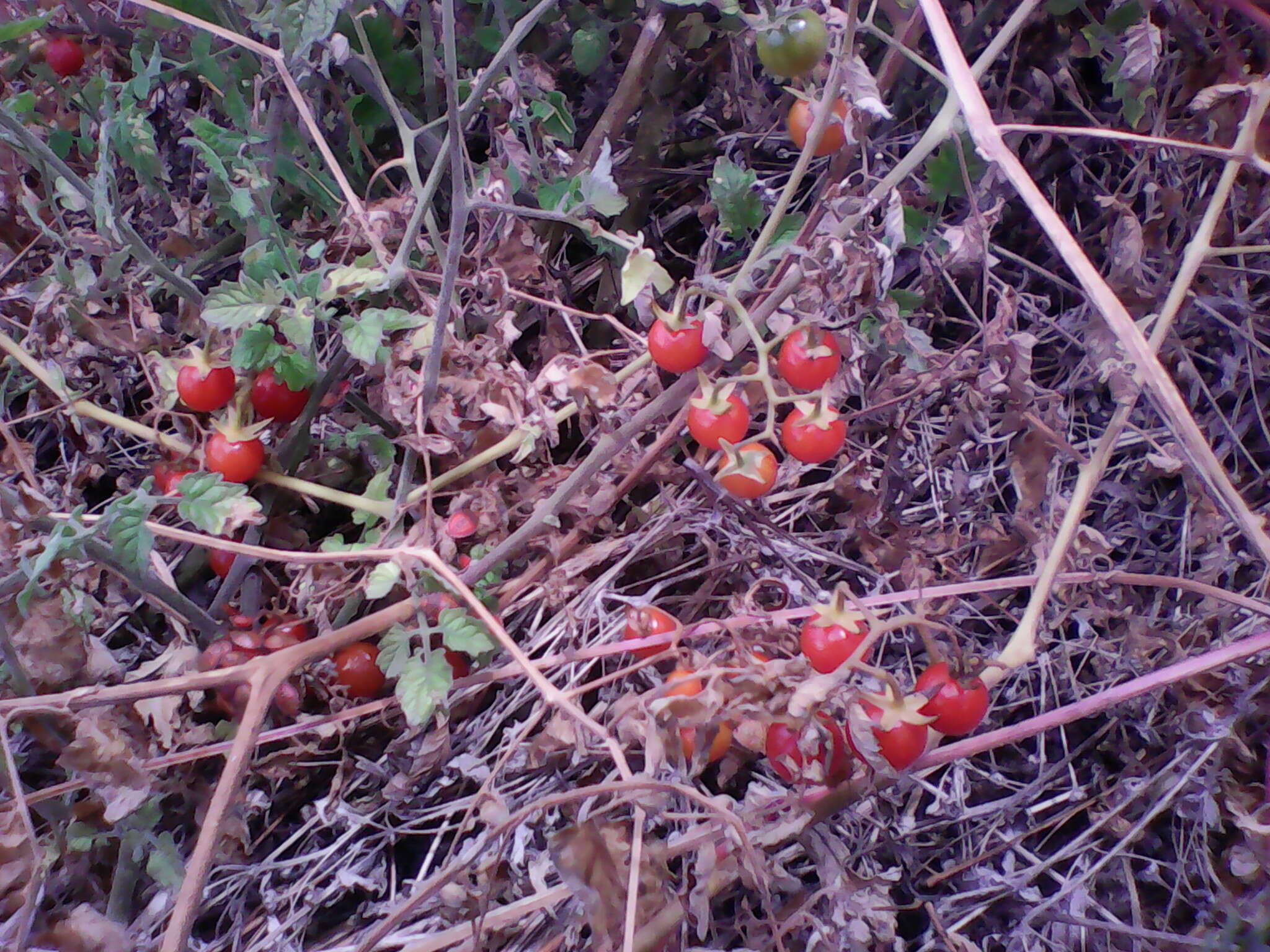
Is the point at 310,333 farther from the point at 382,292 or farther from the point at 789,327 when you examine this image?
the point at 789,327

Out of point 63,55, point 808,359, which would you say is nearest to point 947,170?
point 808,359

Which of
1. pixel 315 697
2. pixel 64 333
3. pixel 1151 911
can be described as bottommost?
pixel 1151 911

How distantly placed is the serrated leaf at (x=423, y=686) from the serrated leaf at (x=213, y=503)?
9.2 inches

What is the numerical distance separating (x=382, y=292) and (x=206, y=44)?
40cm

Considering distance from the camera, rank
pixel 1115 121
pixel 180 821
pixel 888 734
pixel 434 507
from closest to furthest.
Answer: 1. pixel 888 734
2. pixel 180 821
3. pixel 434 507
4. pixel 1115 121

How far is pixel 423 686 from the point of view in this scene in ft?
2.68

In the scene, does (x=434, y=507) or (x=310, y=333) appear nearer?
(x=310, y=333)

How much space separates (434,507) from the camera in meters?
1.11

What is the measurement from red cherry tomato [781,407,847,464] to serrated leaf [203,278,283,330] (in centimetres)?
57

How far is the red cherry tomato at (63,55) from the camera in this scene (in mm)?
1215

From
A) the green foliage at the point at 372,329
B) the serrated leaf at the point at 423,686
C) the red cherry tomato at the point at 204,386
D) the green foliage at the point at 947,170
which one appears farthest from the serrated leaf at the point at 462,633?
the green foliage at the point at 947,170

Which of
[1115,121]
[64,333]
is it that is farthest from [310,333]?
[1115,121]

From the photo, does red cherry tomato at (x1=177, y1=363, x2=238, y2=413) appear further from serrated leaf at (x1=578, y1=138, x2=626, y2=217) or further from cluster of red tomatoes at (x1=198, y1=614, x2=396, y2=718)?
serrated leaf at (x1=578, y1=138, x2=626, y2=217)

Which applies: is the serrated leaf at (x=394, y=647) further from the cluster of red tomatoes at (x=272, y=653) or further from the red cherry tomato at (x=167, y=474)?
the red cherry tomato at (x=167, y=474)
